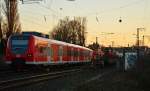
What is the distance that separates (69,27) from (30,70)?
Answer: 2962 inches

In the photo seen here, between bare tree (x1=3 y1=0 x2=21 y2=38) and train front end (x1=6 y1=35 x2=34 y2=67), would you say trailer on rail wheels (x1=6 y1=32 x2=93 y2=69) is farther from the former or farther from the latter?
bare tree (x1=3 y1=0 x2=21 y2=38)

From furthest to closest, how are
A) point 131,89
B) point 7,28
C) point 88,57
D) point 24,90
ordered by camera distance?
point 88,57 < point 7,28 < point 131,89 < point 24,90

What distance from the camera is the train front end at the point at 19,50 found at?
36.7 m

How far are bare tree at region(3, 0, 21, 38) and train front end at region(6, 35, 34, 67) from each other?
853 inches

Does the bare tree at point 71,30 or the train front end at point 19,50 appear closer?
the train front end at point 19,50

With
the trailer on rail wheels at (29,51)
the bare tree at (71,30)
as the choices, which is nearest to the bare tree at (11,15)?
the trailer on rail wheels at (29,51)

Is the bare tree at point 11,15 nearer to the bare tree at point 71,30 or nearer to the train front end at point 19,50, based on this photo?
the train front end at point 19,50

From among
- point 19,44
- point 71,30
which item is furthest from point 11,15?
point 71,30

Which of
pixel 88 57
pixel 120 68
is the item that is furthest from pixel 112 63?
pixel 120 68

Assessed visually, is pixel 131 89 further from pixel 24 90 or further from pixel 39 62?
pixel 39 62

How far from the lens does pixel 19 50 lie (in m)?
37.2

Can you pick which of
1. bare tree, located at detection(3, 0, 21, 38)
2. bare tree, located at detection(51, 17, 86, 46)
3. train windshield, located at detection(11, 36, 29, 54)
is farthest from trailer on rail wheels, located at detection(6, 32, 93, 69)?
bare tree, located at detection(51, 17, 86, 46)

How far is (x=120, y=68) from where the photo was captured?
44656 mm

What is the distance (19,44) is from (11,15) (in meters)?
23.3
